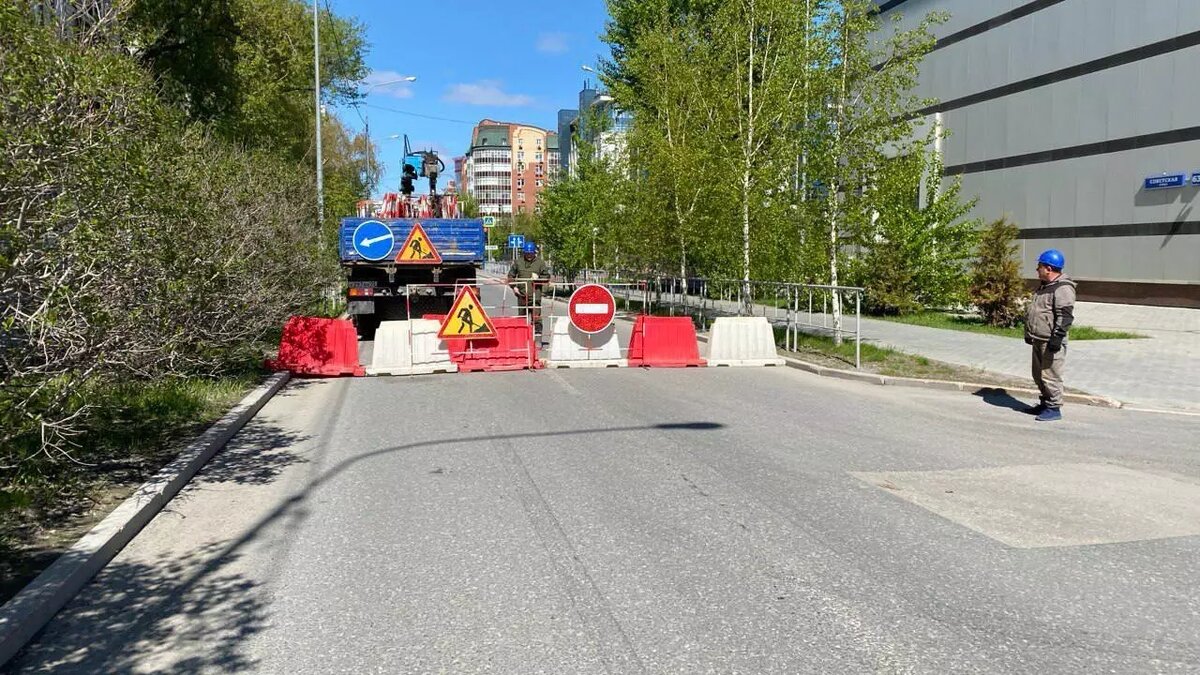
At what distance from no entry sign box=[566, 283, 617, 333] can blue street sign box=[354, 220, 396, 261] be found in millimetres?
5196

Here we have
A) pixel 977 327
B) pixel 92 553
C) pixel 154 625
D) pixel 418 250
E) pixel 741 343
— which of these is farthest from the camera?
pixel 977 327

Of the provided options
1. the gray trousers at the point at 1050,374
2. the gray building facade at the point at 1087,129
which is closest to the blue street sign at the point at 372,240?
the gray trousers at the point at 1050,374

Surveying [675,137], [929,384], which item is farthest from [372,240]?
[929,384]

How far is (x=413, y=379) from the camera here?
12.1m

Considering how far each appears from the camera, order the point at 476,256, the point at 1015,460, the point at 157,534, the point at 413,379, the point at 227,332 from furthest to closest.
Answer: the point at 476,256 → the point at 413,379 → the point at 227,332 → the point at 1015,460 → the point at 157,534

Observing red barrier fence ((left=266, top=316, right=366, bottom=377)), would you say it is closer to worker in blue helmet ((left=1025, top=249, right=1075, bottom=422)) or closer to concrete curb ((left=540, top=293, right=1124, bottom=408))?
concrete curb ((left=540, top=293, right=1124, bottom=408))

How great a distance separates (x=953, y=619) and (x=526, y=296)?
41.3 feet

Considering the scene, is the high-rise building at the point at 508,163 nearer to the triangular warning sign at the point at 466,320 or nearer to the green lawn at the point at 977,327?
the green lawn at the point at 977,327

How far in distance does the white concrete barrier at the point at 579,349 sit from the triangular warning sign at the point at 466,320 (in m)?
1.22

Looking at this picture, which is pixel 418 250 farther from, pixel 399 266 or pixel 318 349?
pixel 318 349

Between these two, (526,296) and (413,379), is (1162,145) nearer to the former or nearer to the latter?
(526,296)

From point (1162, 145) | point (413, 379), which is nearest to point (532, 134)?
point (1162, 145)

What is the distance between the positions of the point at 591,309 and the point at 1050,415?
6763mm

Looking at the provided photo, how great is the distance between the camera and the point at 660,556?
477 centimetres
